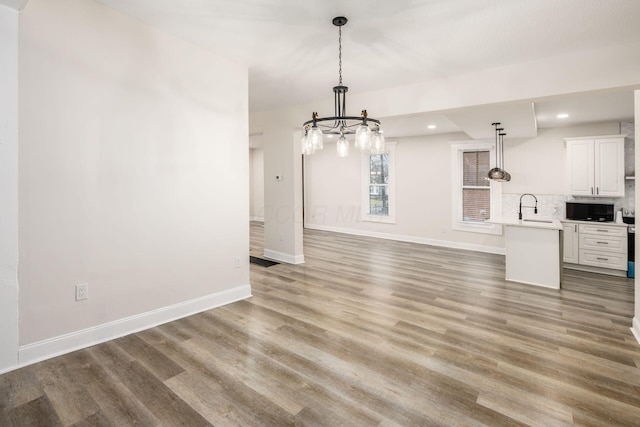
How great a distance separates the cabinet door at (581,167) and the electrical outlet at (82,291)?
6.90 metres

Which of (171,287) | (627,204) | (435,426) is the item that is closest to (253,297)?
(171,287)

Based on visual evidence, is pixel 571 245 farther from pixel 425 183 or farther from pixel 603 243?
pixel 425 183

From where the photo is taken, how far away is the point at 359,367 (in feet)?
7.86

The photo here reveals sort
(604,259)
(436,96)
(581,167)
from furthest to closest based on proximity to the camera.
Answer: (581,167), (604,259), (436,96)

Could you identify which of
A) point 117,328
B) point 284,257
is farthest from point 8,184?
point 284,257

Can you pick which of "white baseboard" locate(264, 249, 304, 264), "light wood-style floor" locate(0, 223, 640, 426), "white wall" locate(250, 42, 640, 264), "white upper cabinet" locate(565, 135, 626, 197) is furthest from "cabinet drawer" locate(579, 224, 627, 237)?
"white baseboard" locate(264, 249, 304, 264)

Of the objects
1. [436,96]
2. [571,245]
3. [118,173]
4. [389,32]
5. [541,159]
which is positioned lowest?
[571,245]

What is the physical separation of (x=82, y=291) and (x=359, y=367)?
2210mm

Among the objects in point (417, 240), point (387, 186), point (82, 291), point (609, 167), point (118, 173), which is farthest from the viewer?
point (387, 186)

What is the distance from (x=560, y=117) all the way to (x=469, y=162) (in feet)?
6.52

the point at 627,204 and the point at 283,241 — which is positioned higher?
the point at 627,204

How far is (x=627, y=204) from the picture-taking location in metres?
5.51

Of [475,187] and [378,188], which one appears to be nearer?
[475,187]

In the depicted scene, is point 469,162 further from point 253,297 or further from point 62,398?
point 62,398
